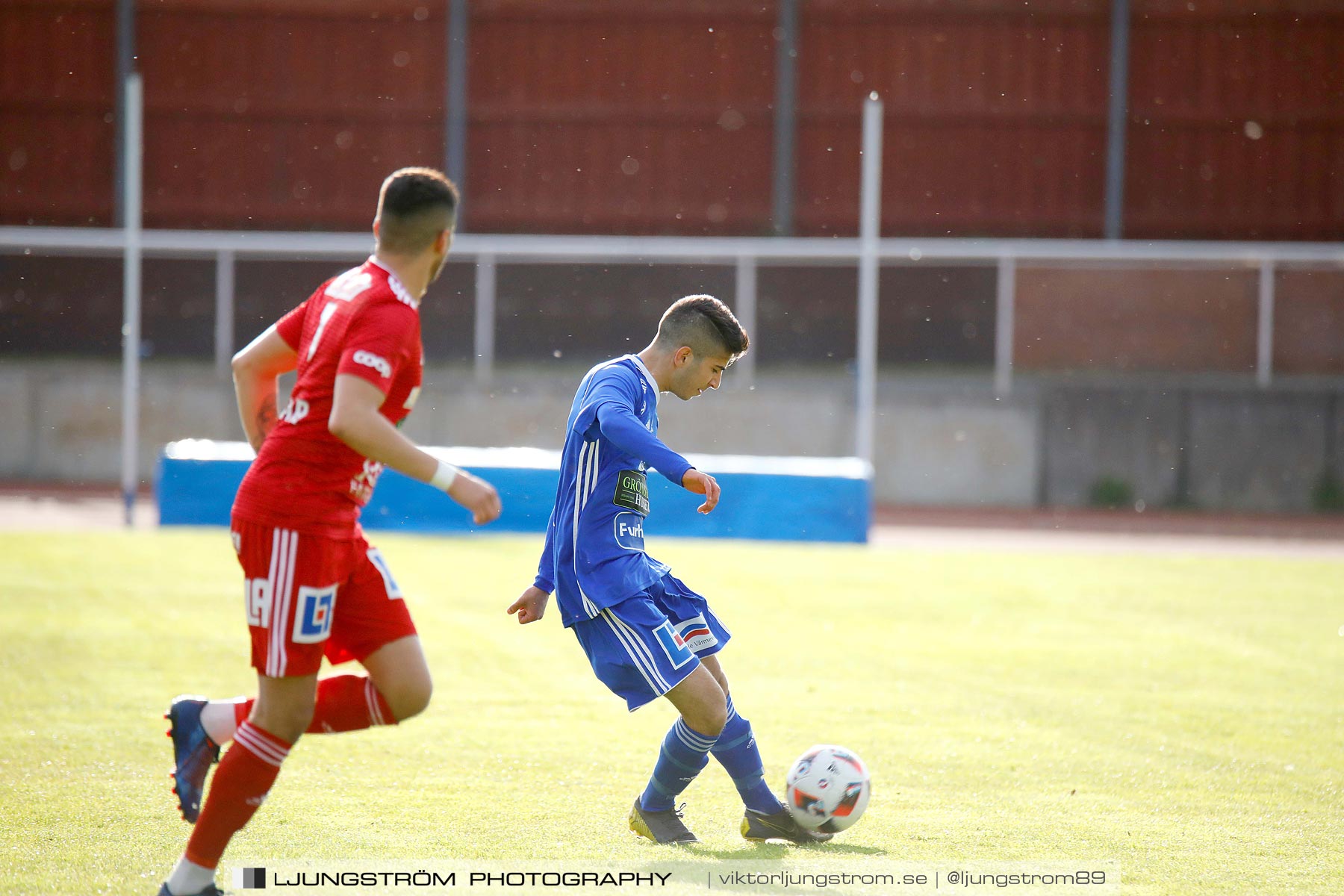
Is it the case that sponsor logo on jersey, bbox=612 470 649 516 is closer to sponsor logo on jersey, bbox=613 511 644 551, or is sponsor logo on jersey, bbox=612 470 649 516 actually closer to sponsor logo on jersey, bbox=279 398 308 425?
sponsor logo on jersey, bbox=613 511 644 551

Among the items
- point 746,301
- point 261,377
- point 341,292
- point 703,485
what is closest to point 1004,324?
point 746,301

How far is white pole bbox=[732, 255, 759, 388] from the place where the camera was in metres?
17.6

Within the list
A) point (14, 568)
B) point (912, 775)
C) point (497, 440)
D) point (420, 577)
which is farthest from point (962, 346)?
point (912, 775)

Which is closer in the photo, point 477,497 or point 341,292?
point 477,497

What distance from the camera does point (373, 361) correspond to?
3104 millimetres

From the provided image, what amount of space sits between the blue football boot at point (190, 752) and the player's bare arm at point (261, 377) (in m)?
0.70

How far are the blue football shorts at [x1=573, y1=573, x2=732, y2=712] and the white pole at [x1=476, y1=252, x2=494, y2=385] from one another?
13.9 metres

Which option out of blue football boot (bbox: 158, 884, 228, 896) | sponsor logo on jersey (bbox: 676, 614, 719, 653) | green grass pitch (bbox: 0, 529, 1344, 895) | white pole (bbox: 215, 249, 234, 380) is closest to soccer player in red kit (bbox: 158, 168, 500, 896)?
blue football boot (bbox: 158, 884, 228, 896)

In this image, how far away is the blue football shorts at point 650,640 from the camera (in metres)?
3.93

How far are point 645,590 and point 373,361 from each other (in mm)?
1244

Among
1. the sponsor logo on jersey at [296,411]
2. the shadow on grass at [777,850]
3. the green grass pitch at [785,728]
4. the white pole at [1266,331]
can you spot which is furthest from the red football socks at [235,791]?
the white pole at [1266,331]

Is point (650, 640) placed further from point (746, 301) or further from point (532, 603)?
point (746, 301)

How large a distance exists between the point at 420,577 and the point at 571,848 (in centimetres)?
630

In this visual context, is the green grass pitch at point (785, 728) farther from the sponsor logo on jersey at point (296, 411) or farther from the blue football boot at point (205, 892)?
the sponsor logo on jersey at point (296, 411)
